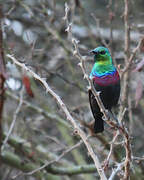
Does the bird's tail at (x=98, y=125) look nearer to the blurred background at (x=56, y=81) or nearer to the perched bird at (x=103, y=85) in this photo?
the perched bird at (x=103, y=85)

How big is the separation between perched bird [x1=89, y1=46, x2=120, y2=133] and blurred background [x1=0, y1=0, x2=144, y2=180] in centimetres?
14

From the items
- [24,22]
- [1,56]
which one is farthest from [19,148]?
[24,22]

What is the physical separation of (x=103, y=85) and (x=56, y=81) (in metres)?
3.01

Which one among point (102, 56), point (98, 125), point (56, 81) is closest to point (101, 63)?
point (102, 56)

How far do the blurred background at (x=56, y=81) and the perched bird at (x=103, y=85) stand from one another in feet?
0.46

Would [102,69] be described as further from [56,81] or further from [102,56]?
[56,81]

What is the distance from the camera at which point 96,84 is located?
2.89m

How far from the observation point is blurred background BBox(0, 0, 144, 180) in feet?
11.7

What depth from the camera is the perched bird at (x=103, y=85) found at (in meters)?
2.86

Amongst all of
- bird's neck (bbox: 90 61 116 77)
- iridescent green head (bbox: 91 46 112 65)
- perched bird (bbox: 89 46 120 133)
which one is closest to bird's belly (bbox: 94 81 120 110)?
perched bird (bbox: 89 46 120 133)

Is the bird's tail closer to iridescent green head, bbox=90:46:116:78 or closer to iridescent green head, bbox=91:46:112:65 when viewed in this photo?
iridescent green head, bbox=90:46:116:78

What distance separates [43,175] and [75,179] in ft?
3.52

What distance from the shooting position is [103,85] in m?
2.90

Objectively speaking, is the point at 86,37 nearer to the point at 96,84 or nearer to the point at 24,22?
the point at 24,22
